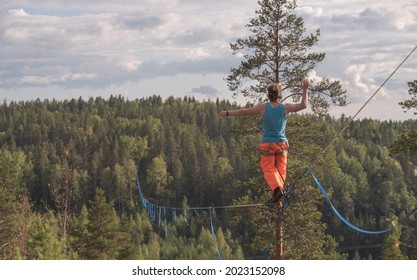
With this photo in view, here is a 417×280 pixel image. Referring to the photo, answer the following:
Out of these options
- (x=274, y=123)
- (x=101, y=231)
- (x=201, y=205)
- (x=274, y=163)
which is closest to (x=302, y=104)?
(x=274, y=123)

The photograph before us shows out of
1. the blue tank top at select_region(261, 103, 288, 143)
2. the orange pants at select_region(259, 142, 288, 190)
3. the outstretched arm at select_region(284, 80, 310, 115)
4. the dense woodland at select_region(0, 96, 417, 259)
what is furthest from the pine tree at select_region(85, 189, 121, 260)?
the outstretched arm at select_region(284, 80, 310, 115)

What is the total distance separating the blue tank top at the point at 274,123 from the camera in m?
10.9

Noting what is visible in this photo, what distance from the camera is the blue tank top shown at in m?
10.9

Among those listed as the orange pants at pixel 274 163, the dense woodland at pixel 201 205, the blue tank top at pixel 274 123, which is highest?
the blue tank top at pixel 274 123

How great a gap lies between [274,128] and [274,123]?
0.36 ft

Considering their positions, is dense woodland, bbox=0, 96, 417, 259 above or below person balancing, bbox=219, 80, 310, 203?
below

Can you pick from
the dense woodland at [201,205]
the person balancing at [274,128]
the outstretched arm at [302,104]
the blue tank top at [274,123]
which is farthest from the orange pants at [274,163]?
the dense woodland at [201,205]

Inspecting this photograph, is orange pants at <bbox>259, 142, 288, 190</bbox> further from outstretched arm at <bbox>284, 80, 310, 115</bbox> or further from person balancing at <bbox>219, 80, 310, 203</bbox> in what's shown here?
outstretched arm at <bbox>284, 80, 310, 115</bbox>

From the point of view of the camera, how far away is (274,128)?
1117 cm

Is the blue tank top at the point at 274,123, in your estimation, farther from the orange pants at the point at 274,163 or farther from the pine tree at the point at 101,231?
the pine tree at the point at 101,231

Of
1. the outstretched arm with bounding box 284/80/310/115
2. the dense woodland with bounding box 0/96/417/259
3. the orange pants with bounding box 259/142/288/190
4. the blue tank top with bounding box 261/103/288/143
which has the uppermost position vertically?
the outstretched arm with bounding box 284/80/310/115

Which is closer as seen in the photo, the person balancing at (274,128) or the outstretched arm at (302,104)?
the outstretched arm at (302,104)

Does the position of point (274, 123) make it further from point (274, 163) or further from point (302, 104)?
point (274, 163)
